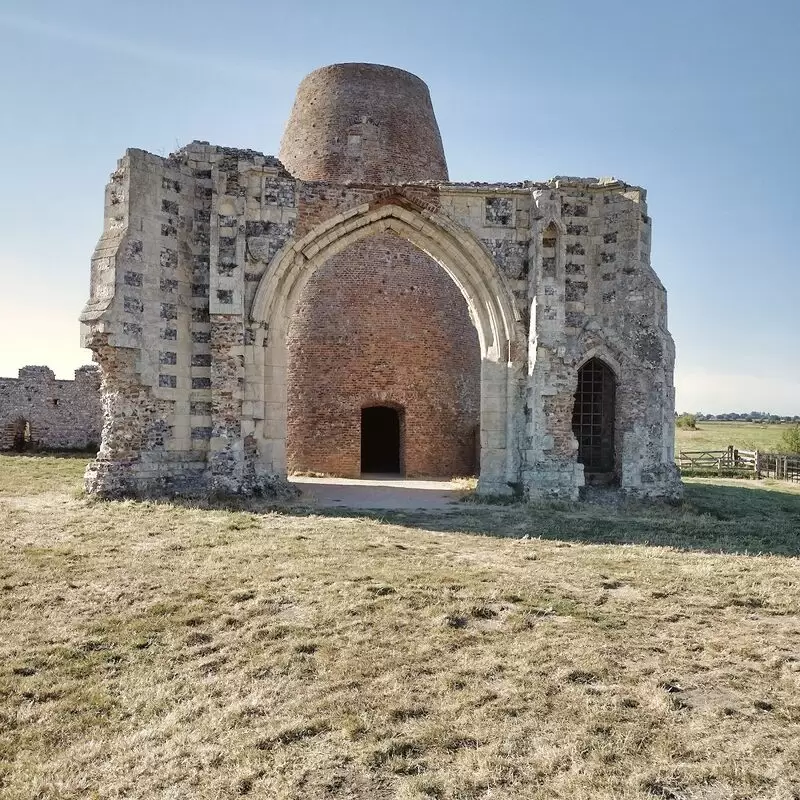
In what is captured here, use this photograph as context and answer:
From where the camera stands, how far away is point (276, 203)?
12.8 meters

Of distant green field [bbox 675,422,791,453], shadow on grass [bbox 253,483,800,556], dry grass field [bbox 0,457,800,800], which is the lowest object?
dry grass field [bbox 0,457,800,800]

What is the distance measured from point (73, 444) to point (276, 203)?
13344 millimetres

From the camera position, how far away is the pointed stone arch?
12.9m

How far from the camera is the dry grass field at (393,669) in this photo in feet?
11.4

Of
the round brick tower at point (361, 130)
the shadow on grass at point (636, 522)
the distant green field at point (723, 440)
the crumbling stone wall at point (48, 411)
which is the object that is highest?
the round brick tower at point (361, 130)

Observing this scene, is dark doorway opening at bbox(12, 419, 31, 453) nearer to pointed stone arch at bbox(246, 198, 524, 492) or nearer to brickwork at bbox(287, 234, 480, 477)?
brickwork at bbox(287, 234, 480, 477)

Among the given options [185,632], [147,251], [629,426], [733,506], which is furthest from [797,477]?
[185,632]

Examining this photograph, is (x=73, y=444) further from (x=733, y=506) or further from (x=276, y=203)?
(x=733, y=506)

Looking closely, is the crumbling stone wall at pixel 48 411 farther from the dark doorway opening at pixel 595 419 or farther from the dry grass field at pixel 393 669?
the dark doorway opening at pixel 595 419

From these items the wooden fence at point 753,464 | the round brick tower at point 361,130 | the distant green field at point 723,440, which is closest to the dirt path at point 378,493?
the round brick tower at point 361,130

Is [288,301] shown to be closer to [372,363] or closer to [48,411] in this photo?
[372,363]

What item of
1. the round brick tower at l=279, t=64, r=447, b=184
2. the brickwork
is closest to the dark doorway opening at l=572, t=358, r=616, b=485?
the brickwork

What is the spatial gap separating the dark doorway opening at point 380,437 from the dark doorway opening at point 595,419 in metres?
7.74

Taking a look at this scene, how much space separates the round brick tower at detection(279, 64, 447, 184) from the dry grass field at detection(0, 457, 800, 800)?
11.9m
